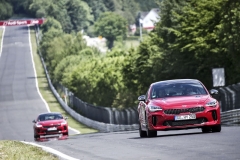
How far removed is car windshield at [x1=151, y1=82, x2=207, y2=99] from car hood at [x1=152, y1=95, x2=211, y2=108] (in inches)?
14.0

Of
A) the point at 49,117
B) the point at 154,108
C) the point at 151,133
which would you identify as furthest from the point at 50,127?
the point at 154,108

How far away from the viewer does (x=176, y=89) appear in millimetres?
21438

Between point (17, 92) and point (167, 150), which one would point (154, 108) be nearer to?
point (167, 150)

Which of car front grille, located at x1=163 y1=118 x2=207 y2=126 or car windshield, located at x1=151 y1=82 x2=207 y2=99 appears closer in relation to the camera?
car front grille, located at x1=163 y1=118 x2=207 y2=126

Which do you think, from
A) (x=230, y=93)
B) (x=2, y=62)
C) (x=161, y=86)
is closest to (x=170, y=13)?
(x=230, y=93)

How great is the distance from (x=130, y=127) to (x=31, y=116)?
40057 mm

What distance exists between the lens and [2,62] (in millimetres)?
165000

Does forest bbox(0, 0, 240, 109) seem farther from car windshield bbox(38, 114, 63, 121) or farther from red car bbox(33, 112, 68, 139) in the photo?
red car bbox(33, 112, 68, 139)

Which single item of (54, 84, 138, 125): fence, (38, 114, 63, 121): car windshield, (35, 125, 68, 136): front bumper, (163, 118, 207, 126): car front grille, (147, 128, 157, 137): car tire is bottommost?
(54, 84, 138, 125): fence

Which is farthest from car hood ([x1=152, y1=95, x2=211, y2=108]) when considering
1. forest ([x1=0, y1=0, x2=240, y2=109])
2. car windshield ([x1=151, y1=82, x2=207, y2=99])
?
forest ([x1=0, y1=0, x2=240, y2=109])

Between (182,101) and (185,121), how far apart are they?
484 millimetres

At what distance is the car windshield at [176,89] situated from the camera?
Answer: 2128 cm

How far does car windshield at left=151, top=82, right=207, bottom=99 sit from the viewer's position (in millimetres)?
21281

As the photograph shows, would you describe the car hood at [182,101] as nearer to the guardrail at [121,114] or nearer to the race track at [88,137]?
the race track at [88,137]
